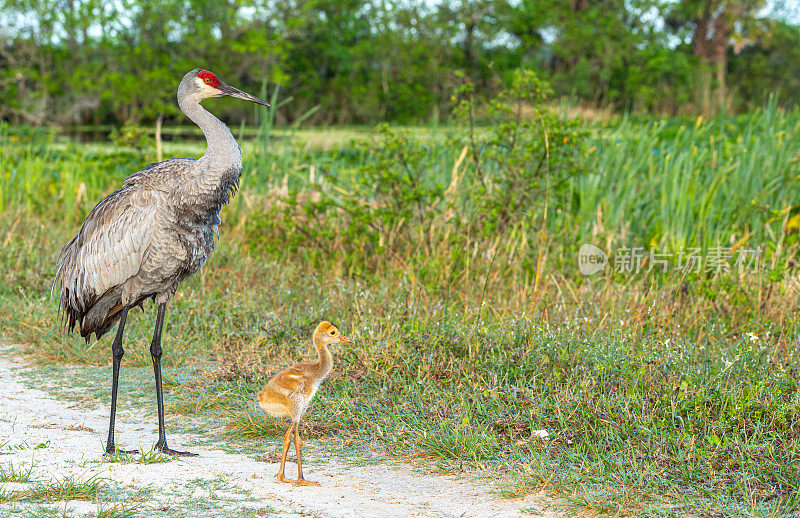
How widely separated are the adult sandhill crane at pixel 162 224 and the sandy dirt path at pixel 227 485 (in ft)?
0.80

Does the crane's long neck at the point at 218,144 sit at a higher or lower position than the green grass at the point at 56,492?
higher

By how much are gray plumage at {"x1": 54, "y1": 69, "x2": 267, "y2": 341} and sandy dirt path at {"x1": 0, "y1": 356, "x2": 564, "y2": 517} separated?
84 centimetres

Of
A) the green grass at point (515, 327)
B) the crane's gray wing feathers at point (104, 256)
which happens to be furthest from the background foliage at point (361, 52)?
the crane's gray wing feathers at point (104, 256)

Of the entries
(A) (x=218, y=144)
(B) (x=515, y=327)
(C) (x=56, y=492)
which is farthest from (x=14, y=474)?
(B) (x=515, y=327)

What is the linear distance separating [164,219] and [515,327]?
7.59 ft

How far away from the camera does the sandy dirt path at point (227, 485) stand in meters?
3.56

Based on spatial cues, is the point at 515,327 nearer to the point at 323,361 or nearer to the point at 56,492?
the point at 323,361

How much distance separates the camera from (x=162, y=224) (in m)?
4.45

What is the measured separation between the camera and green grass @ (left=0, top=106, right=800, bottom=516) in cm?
406

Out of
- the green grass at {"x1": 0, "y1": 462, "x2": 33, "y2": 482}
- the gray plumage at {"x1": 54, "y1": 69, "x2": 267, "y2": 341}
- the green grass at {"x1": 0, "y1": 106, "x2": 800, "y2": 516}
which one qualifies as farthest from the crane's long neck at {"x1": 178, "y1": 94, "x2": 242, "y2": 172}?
the green grass at {"x1": 0, "y1": 462, "x2": 33, "y2": 482}

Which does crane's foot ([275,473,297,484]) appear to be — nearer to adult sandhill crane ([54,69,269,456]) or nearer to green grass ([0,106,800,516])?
green grass ([0,106,800,516])

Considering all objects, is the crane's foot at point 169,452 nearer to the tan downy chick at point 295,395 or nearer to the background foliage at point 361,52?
the tan downy chick at point 295,395

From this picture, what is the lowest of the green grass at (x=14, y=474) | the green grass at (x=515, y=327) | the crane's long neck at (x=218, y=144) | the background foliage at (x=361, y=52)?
the green grass at (x=14, y=474)

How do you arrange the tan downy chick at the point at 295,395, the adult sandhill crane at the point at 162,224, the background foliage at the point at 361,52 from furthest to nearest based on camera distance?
the background foliage at the point at 361,52
the adult sandhill crane at the point at 162,224
the tan downy chick at the point at 295,395
